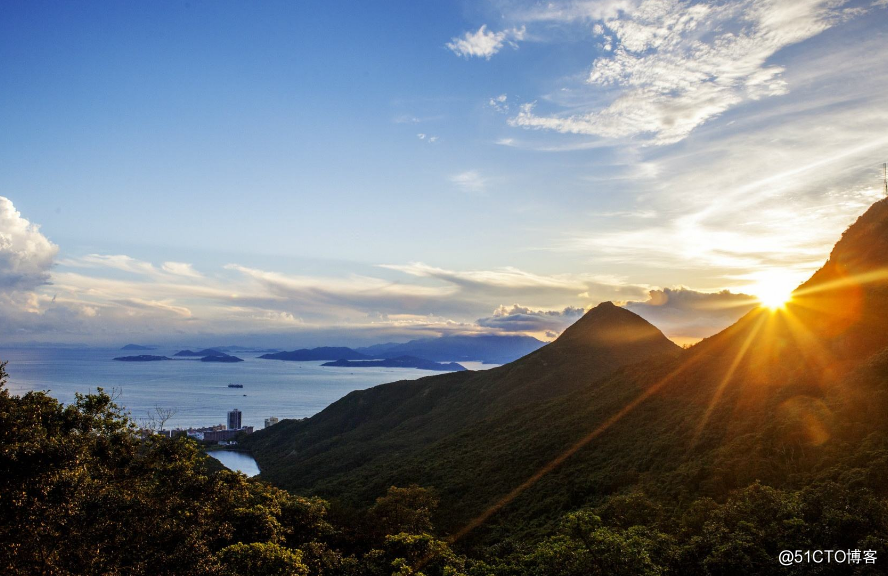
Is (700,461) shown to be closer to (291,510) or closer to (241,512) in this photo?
(291,510)

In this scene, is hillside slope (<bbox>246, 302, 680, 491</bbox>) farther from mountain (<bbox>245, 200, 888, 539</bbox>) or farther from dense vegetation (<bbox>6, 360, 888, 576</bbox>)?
dense vegetation (<bbox>6, 360, 888, 576</bbox>)

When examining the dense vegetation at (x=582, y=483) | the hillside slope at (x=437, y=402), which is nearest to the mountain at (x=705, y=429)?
the dense vegetation at (x=582, y=483)

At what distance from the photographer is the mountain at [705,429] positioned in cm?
3141

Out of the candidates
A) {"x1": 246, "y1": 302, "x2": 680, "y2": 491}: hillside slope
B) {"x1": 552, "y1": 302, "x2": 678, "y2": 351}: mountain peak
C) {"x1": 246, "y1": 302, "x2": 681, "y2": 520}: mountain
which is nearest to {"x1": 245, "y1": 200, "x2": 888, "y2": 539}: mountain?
{"x1": 246, "y1": 302, "x2": 681, "y2": 520}: mountain

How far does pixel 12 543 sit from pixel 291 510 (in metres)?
14.9

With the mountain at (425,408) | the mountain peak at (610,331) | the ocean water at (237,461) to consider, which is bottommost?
the ocean water at (237,461)

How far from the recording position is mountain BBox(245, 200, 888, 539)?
31406 millimetres

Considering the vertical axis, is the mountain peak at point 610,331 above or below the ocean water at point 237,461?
above

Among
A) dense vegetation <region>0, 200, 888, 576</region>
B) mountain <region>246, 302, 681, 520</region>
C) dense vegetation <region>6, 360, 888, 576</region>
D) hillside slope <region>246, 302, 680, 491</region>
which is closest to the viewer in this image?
dense vegetation <region>6, 360, 888, 576</region>

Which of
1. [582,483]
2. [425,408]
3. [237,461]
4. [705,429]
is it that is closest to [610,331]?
[425,408]

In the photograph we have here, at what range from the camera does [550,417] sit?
215 feet

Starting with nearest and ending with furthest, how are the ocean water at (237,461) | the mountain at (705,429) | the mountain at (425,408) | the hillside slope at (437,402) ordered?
1. the mountain at (705,429)
2. the mountain at (425,408)
3. the hillside slope at (437,402)
4. the ocean water at (237,461)

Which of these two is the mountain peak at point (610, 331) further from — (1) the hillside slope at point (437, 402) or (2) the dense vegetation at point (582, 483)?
(2) the dense vegetation at point (582, 483)

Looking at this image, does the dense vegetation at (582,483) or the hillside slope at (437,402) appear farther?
the hillside slope at (437,402)
